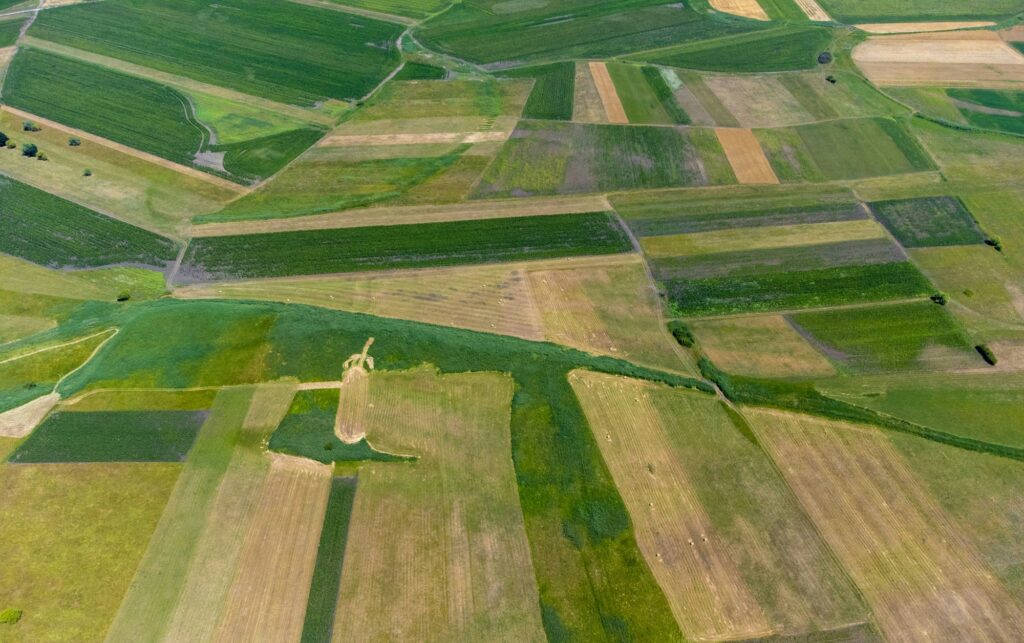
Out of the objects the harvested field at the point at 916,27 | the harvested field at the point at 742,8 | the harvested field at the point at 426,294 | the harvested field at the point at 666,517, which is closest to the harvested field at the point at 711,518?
the harvested field at the point at 666,517

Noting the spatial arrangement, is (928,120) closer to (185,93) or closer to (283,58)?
(283,58)

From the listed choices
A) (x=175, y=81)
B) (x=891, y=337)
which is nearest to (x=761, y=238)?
(x=891, y=337)

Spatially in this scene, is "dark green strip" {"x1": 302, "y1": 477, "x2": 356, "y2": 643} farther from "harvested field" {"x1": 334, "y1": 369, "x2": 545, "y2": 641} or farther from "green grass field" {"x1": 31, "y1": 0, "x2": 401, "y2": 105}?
"green grass field" {"x1": 31, "y1": 0, "x2": 401, "y2": 105}

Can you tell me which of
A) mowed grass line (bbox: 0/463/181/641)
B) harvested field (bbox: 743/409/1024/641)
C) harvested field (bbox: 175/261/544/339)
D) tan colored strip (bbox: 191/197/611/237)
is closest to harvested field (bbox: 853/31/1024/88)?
tan colored strip (bbox: 191/197/611/237)

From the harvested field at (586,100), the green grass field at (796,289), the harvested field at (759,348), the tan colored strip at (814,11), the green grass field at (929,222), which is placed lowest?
the harvested field at (759,348)

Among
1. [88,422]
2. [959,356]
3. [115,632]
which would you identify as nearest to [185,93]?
[88,422]

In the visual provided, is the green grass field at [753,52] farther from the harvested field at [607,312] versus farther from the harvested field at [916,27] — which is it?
the harvested field at [607,312]
